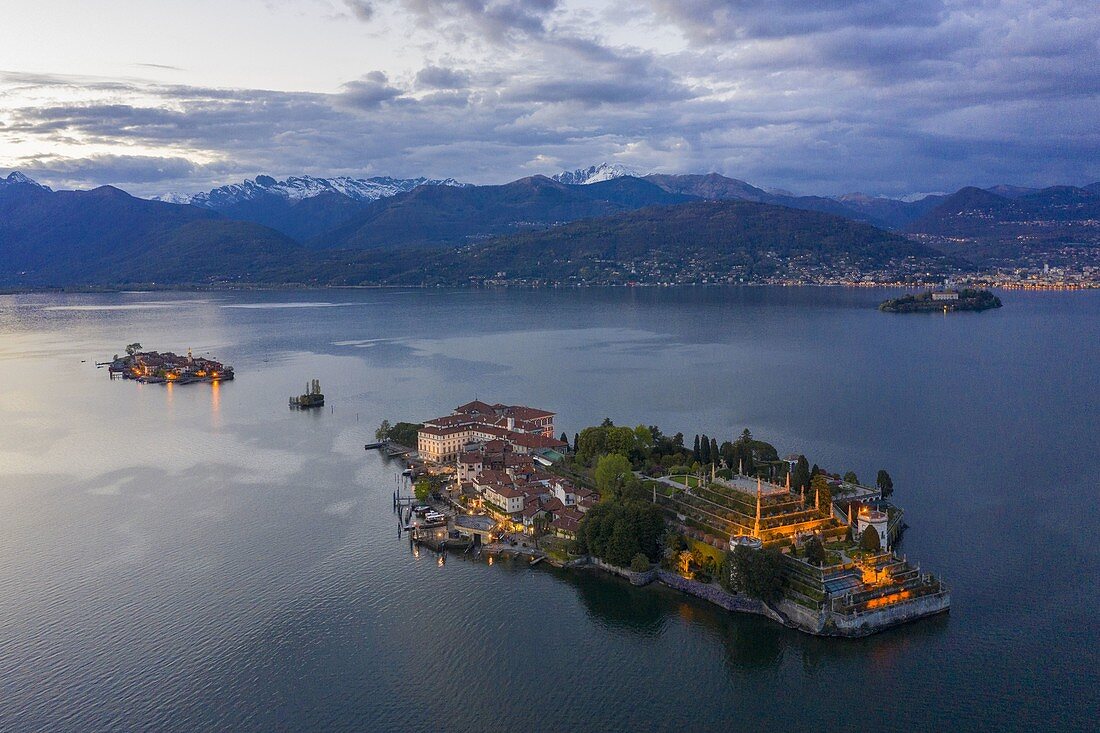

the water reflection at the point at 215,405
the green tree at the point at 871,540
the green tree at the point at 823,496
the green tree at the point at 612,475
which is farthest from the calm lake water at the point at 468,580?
the green tree at the point at 612,475

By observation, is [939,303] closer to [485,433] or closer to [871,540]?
[485,433]

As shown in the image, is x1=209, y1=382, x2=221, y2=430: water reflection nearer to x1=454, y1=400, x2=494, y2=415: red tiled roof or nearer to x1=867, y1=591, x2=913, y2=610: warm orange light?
x1=454, y1=400, x2=494, y2=415: red tiled roof

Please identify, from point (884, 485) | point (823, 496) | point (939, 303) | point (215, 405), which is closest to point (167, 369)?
point (215, 405)

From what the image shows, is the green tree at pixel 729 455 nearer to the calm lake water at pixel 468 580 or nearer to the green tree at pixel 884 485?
the green tree at pixel 884 485

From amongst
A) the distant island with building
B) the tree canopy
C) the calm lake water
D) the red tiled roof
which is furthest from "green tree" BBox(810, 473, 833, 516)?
the red tiled roof

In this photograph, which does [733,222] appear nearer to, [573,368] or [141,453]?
[573,368]
